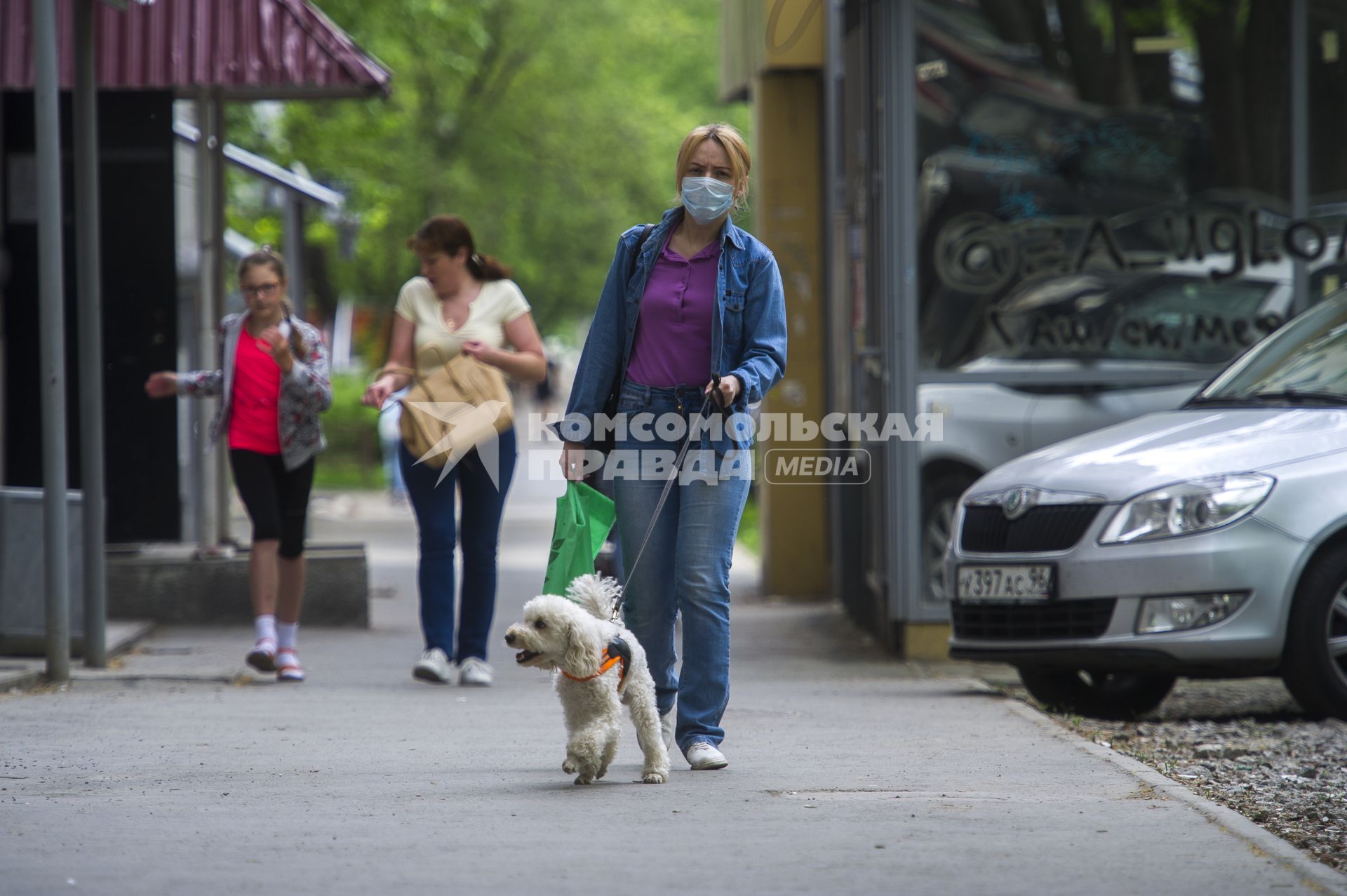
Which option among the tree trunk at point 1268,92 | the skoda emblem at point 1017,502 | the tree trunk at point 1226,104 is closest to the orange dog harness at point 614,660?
the skoda emblem at point 1017,502

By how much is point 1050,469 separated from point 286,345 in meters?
3.33

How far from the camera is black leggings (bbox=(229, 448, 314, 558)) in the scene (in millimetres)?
7824

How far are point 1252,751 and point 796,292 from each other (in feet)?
18.3

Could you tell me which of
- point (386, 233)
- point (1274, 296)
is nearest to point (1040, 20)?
point (1274, 296)

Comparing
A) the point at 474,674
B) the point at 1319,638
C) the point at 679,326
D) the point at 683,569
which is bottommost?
the point at 474,674

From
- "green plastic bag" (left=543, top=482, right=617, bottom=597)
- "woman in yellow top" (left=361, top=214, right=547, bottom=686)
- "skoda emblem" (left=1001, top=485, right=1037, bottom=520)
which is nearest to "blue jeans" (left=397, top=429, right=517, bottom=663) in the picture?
"woman in yellow top" (left=361, top=214, right=547, bottom=686)

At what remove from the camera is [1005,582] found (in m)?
7.18

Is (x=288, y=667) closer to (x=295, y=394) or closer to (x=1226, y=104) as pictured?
(x=295, y=394)

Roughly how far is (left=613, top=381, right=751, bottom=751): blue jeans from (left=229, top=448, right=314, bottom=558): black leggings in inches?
106

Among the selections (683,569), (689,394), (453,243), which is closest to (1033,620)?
(683,569)

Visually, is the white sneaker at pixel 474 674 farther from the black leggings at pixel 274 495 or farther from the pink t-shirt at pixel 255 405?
the pink t-shirt at pixel 255 405

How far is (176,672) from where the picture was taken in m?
Result: 7.97

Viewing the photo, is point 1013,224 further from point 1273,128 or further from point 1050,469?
point 1050,469

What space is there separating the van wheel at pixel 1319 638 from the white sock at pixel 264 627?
4.23m
